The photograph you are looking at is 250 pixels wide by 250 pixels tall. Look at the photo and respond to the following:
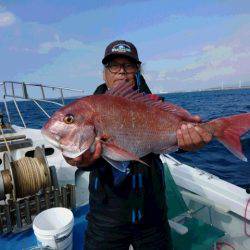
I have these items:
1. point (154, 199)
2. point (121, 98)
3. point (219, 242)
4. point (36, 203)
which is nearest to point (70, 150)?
point (121, 98)

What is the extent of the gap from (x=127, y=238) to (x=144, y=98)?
1.41 metres

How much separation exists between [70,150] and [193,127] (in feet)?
3.77

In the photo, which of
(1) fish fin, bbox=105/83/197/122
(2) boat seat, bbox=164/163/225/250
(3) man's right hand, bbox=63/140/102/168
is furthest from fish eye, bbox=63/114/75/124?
(2) boat seat, bbox=164/163/225/250

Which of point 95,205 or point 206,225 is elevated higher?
point 95,205

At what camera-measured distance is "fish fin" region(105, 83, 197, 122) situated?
8.66ft

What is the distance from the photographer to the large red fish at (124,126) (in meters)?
2.45

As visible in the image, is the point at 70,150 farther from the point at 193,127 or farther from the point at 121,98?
the point at 193,127

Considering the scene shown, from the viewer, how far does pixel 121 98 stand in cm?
263

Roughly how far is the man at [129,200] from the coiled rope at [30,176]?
93.3 inches

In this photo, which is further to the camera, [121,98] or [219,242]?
[219,242]

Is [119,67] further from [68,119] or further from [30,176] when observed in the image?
[30,176]

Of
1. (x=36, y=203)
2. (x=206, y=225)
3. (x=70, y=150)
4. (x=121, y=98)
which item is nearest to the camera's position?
(x=70, y=150)

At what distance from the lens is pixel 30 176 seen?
16.8ft

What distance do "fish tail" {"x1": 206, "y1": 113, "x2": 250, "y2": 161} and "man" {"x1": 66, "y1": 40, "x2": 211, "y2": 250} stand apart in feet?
0.32
